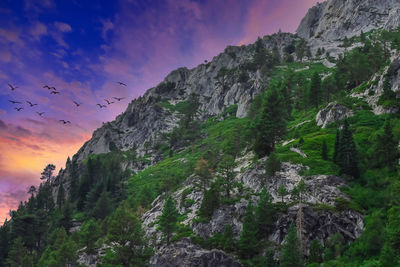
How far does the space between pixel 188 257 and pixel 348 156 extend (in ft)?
119

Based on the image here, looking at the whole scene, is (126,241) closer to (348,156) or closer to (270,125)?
(270,125)

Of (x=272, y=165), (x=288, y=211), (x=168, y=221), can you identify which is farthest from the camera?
(x=272, y=165)

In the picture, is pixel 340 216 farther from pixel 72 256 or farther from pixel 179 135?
pixel 179 135

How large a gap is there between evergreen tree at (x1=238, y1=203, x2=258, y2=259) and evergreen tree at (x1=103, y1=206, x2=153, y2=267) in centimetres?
1784

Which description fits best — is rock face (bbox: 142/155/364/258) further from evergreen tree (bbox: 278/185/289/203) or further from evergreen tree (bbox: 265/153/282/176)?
evergreen tree (bbox: 278/185/289/203)

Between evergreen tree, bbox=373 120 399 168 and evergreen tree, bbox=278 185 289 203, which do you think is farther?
evergreen tree, bbox=278 185 289 203

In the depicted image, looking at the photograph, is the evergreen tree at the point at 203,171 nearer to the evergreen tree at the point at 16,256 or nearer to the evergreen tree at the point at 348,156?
the evergreen tree at the point at 348,156

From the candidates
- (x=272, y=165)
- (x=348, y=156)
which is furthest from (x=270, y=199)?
(x=348, y=156)

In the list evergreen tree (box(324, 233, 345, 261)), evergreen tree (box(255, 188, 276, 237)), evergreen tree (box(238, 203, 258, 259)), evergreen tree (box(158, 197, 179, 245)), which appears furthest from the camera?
evergreen tree (box(158, 197, 179, 245))

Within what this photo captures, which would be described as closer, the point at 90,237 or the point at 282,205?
the point at 282,205

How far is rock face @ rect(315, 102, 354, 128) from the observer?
81.6m

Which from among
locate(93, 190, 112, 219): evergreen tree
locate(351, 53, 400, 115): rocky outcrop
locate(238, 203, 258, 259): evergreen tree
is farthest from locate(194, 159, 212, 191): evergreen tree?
locate(93, 190, 112, 219): evergreen tree

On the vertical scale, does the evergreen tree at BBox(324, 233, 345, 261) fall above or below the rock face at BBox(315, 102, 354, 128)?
below

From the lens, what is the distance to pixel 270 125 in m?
72.0
